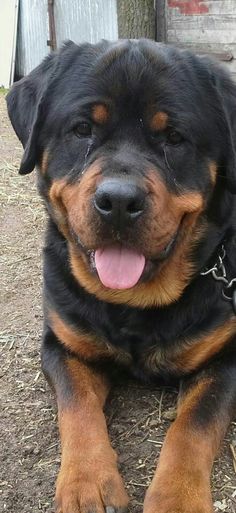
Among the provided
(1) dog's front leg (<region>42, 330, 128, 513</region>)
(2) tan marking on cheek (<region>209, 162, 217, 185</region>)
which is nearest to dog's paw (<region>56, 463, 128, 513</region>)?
(1) dog's front leg (<region>42, 330, 128, 513</region>)

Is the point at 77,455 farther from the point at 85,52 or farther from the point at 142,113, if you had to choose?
the point at 85,52

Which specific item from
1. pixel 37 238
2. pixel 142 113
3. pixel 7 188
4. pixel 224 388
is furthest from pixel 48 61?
pixel 7 188

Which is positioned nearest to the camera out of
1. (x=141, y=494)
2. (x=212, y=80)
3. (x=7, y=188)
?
(x=141, y=494)

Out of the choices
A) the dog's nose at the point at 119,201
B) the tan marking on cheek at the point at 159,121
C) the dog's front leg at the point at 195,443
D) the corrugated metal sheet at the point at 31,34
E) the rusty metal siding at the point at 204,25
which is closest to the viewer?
the dog's front leg at the point at 195,443

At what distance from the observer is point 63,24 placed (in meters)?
9.02

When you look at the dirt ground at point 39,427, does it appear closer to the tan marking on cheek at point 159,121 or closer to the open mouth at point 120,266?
the open mouth at point 120,266

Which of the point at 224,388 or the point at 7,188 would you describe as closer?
the point at 224,388

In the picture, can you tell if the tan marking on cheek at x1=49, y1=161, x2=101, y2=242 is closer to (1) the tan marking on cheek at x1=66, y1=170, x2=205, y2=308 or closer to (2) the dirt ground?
(1) the tan marking on cheek at x1=66, y1=170, x2=205, y2=308

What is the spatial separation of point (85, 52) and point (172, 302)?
101 centimetres

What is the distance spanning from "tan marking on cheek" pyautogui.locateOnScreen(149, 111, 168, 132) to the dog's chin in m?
0.38

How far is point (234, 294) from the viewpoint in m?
2.58

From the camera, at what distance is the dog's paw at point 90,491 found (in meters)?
1.99

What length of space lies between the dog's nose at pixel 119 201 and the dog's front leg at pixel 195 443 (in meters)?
0.69

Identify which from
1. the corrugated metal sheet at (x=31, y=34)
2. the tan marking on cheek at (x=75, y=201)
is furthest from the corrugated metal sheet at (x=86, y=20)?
the tan marking on cheek at (x=75, y=201)
